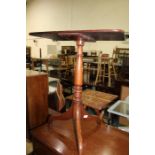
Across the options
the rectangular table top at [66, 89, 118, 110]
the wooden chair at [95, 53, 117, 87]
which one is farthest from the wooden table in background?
the wooden chair at [95, 53, 117, 87]

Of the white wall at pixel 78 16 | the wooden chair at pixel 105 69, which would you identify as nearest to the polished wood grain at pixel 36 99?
the wooden chair at pixel 105 69

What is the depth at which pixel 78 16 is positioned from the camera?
240 inches

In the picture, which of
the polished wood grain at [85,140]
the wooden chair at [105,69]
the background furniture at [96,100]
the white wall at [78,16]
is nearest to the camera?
the polished wood grain at [85,140]

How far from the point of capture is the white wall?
5.22 m

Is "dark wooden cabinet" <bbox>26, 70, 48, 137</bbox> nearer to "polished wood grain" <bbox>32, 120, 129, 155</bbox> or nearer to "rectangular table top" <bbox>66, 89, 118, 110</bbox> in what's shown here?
"polished wood grain" <bbox>32, 120, 129, 155</bbox>

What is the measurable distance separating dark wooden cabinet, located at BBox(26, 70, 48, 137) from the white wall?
12.9ft

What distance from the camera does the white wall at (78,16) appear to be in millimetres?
5223

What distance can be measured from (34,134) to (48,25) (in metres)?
6.20

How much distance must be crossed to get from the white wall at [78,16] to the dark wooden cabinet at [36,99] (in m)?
3.93

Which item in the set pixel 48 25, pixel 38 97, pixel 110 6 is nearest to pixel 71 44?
pixel 48 25

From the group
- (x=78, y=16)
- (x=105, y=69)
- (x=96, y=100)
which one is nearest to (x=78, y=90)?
(x=96, y=100)

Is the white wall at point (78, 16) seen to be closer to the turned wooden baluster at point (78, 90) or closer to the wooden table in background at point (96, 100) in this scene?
the wooden table in background at point (96, 100)

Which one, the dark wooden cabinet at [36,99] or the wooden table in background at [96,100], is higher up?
the dark wooden cabinet at [36,99]

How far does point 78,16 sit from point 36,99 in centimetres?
550
